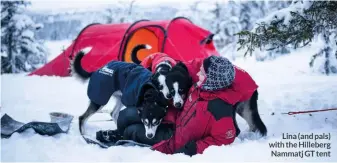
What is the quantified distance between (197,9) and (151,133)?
63.5 ft

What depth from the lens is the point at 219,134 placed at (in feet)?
8.03

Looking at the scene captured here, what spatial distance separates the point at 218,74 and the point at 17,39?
1313cm

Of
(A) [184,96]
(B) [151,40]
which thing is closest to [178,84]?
(A) [184,96]

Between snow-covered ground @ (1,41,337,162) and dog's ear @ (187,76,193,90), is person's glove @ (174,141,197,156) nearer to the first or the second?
snow-covered ground @ (1,41,337,162)

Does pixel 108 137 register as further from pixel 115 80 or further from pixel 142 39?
pixel 142 39

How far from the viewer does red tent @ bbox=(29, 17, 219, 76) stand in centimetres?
757

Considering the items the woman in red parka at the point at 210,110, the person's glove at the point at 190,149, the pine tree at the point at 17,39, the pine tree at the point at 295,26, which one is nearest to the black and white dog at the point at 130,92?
the woman in red parka at the point at 210,110

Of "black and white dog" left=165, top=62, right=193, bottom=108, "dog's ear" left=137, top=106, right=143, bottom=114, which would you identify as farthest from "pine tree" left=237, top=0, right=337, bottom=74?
"dog's ear" left=137, top=106, right=143, bottom=114

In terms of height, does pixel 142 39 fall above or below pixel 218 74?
below

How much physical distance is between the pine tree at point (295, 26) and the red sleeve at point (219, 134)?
0.91 metres

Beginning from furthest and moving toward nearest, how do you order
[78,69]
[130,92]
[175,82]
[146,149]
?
[78,69] < [130,92] < [175,82] < [146,149]

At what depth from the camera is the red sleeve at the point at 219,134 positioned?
243 centimetres

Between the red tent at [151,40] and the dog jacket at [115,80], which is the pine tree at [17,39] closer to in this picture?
the red tent at [151,40]

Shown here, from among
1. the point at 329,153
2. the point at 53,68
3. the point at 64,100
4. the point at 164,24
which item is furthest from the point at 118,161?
the point at 53,68
